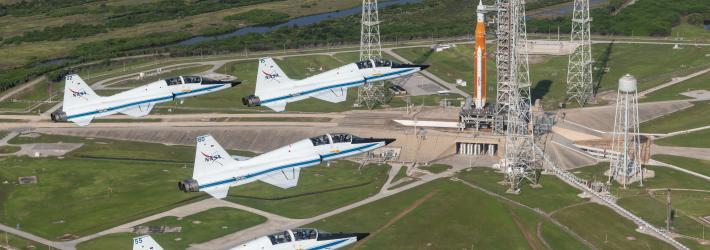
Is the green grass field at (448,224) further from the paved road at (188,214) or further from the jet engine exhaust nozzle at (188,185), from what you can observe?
the jet engine exhaust nozzle at (188,185)

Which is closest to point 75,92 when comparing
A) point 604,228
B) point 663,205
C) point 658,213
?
point 604,228

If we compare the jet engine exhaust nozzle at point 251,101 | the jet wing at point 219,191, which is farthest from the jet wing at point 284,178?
the jet engine exhaust nozzle at point 251,101

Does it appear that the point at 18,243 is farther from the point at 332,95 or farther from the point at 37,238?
the point at 332,95

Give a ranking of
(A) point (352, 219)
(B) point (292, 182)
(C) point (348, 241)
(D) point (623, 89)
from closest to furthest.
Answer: (C) point (348, 241) < (B) point (292, 182) < (A) point (352, 219) < (D) point (623, 89)

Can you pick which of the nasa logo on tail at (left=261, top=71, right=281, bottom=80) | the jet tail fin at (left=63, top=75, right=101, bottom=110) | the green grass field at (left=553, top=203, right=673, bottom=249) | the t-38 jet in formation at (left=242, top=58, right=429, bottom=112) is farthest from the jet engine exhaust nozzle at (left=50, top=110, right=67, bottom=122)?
the green grass field at (left=553, top=203, right=673, bottom=249)

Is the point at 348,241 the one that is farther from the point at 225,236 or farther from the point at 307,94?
the point at 307,94

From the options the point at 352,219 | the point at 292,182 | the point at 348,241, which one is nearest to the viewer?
the point at 348,241

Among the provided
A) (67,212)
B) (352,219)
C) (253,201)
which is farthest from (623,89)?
(67,212)
